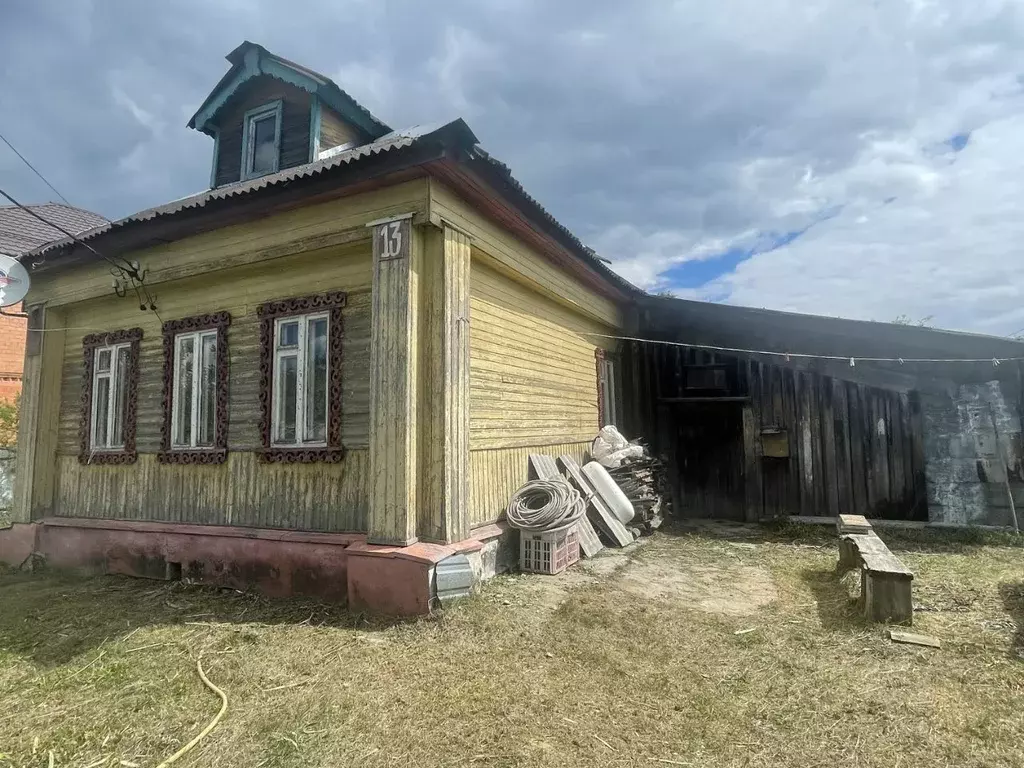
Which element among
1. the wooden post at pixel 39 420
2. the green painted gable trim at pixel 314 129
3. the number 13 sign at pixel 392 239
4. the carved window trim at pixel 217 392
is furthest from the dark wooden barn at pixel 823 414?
the wooden post at pixel 39 420

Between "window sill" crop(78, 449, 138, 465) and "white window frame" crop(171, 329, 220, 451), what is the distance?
0.90 meters

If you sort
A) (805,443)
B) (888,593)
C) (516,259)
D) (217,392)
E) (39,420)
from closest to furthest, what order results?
(888,593) → (217,392) → (516,259) → (39,420) → (805,443)

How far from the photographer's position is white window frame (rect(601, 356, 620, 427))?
1084 centimetres

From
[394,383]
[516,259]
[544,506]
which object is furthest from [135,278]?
[544,506]

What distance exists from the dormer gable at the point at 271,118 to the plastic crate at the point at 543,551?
6406 mm

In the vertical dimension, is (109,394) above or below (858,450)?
above

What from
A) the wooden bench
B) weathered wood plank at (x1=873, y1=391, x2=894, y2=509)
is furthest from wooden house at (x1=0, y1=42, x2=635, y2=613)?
weathered wood plank at (x1=873, y1=391, x2=894, y2=509)

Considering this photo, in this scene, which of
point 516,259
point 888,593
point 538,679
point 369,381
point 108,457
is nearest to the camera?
point 538,679

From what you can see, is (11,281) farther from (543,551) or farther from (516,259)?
(543,551)

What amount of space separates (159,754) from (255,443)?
13.0 feet

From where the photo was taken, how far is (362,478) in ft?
19.5

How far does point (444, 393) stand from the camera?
18.1 feet

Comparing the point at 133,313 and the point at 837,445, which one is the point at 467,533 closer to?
the point at 133,313

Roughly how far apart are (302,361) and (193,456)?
83.8 inches
